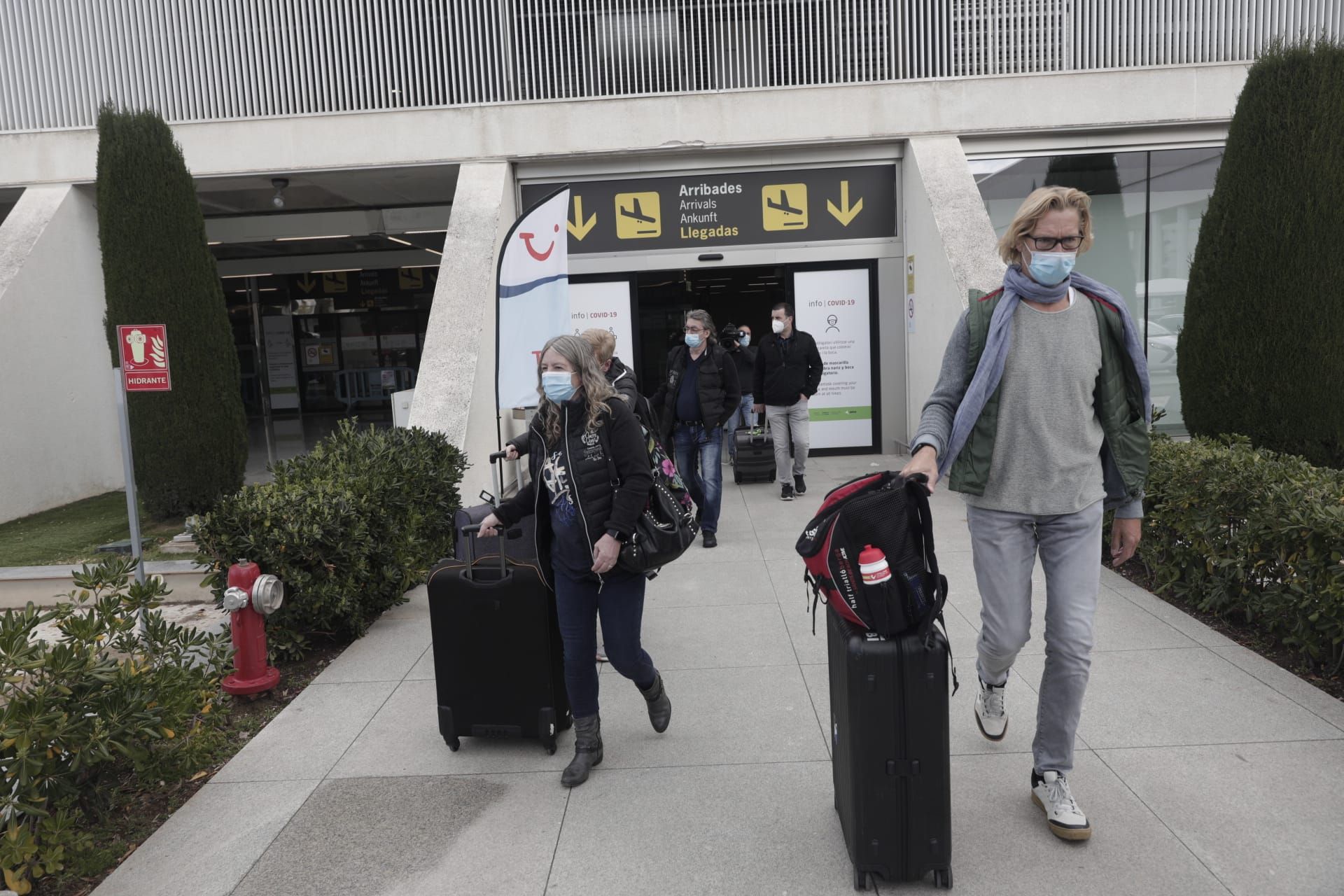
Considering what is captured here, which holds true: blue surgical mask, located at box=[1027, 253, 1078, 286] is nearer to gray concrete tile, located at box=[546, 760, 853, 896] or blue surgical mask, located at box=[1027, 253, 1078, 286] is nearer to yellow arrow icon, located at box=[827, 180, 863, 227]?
gray concrete tile, located at box=[546, 760, 853, 896]

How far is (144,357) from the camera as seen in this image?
5801 millimetres

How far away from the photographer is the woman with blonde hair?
9.91ft

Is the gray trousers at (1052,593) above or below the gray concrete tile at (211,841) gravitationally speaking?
above

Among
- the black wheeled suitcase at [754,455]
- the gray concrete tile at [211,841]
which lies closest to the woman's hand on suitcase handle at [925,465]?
the gray concrete tile at [211,841]

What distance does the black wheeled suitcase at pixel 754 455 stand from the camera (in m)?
10.5

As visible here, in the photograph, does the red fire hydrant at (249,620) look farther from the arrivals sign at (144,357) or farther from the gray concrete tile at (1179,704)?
the gray concrete tile at (1179,704)

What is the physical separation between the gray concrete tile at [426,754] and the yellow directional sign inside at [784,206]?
8.78 m

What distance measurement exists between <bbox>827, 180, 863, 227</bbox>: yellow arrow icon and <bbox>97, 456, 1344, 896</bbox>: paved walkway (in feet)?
25.5

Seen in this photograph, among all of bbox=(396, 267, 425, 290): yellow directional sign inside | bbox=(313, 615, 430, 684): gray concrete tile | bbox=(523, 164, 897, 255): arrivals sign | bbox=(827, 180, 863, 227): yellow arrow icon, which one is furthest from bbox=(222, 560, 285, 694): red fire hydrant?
bbox=(396, 267, 425, 290): yellow directional sign inside

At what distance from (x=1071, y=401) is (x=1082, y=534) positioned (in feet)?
1.41

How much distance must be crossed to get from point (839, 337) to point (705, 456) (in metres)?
4.98

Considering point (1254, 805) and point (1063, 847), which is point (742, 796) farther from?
point (1254, 805)

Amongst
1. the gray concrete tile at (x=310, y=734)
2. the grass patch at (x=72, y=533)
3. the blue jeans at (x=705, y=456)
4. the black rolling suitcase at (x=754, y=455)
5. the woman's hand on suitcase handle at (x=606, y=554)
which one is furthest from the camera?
the black rolling suitcase at (x=754, y=455)

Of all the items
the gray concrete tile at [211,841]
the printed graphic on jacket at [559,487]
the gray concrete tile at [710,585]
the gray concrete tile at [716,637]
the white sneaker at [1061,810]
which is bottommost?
the gray concrete tile at [211,841]
